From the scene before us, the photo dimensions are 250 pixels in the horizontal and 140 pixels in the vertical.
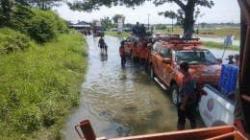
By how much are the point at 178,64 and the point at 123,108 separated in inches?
88.6

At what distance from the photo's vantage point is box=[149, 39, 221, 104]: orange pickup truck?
34.3 ft

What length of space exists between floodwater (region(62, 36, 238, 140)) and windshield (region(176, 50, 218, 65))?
1405 mm

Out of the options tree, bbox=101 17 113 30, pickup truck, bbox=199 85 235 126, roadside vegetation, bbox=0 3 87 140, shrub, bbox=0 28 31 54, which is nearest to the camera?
pickup truck, bbox=199 85 235 126

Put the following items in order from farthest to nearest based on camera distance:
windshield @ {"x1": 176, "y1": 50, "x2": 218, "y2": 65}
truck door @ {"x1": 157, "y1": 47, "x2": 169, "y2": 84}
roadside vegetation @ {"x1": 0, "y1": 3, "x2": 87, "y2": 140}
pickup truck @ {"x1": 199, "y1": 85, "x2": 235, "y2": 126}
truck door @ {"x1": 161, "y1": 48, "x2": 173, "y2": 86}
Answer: truck door @ {"x1": 157, "y1": 47, "x2": 169, "y2": 84} → windshield @ {"x1": 176, "y1": 50, "x2": 218, "y2": 65} → truck door @ {"x1": 161, "y1": 48, "x2": 173, "y2": 86} → roadside vegetation @ {"x1": 0, "y1": 3, "x2": 87, "y2": 140} → pickup truck @ {"x1": 199, "y1": 85, "x2": 235, "y2": 126}

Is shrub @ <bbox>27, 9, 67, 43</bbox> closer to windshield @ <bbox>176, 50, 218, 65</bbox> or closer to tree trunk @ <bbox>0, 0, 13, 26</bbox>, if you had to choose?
tree trunk @ <bbox>0, 0, 13, 26</bbox>

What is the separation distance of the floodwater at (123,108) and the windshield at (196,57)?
141 centimetres

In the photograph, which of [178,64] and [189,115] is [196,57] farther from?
[189,115]

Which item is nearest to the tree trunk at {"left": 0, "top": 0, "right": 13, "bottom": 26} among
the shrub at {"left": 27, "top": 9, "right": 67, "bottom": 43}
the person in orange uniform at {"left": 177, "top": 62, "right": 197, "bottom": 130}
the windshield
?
the shrub at {"left": 27, "top": 9, "right": 67, "bottom": 43}


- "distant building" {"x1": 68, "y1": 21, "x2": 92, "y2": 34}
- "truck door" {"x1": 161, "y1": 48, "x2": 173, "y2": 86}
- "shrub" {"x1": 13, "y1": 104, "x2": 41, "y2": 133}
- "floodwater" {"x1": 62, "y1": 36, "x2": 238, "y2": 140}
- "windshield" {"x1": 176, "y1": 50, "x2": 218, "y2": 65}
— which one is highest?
"windshield" {"x1": 176, "y1": 50, "x2": 218, "y2": 65}

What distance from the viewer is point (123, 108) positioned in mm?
10844

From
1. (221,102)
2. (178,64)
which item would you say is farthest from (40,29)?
(221,102)

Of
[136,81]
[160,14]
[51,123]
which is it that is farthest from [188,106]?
[160,14]

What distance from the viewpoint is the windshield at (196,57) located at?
476 inches

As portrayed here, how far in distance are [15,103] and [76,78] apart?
7.31 m
